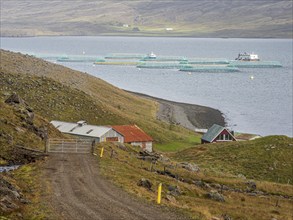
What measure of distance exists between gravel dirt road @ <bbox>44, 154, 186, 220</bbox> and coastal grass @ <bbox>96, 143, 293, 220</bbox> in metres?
0.86

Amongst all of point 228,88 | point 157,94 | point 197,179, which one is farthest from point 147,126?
point 228,88

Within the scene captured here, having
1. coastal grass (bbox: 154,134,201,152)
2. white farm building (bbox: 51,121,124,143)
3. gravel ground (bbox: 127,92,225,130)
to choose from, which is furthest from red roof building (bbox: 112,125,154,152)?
gravel ground (bbox: 127,92,225,130)

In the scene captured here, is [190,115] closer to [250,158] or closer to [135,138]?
[135,138]

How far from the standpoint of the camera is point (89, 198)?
25.2 m

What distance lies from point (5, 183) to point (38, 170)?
581cm

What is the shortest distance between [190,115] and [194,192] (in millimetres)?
84499

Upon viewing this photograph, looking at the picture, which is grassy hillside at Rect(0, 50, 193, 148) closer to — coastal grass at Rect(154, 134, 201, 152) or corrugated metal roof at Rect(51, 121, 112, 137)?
coastal grass at Rect(154, 134, 201, 152)

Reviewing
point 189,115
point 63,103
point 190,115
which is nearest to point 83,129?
point 63,103

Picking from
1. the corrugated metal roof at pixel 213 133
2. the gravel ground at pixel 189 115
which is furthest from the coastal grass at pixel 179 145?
the gravel ground at pixel 189 115

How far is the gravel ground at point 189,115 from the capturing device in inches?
4161

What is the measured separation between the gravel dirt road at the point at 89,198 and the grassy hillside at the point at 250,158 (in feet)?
74.3

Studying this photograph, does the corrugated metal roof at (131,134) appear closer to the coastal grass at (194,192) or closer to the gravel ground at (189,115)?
the coastal grass at (194,192)

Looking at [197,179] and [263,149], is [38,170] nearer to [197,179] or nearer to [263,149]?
[197,179]

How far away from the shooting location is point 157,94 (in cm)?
15888
